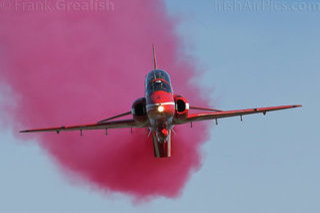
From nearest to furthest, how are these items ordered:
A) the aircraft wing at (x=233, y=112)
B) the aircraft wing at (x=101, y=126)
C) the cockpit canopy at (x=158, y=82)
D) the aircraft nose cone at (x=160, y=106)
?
1. the aircraft nose cone at (x=160, y=106)
2. the cockpit canopy at (x=158, y=82)
3. the aircraft wing at (x=233, y=112)
4. the aircraft wing at (x=101, y=126)

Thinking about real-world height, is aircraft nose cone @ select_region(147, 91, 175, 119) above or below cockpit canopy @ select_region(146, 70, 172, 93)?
below

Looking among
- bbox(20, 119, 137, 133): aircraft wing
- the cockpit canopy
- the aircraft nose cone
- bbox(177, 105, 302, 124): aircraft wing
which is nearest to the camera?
the aircraft nose cone

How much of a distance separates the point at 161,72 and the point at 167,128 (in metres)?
3.54

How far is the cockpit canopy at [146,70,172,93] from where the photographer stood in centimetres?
3509

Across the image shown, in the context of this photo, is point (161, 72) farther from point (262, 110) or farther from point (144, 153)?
Result: point (144, 153)

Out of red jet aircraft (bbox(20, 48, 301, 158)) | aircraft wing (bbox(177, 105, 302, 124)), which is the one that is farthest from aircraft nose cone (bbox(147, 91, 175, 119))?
aircraft wing (bbox(177, 105, 302, 124))

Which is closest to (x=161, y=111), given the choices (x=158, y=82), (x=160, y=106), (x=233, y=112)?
(x=160, y=106)

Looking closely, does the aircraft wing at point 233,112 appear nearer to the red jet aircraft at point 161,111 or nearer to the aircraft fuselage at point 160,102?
the red jet aircraft at point 161,111

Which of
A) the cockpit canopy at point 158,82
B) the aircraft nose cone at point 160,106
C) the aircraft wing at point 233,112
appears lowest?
the aircraft nose cone at point 160,106

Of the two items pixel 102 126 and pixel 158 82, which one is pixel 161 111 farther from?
pixel 102 126

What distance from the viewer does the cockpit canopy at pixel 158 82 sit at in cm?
3509

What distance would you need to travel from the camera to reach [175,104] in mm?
35938

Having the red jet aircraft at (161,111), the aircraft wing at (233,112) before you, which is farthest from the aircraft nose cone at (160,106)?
the aircraft wing at (233,112)

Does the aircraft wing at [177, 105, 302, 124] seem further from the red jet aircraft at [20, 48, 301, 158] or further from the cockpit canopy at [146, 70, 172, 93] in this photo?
the cockpit canopy at [146, 70, 172, 93]
